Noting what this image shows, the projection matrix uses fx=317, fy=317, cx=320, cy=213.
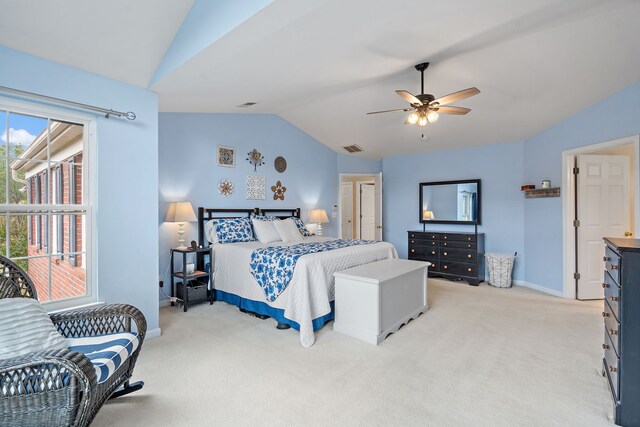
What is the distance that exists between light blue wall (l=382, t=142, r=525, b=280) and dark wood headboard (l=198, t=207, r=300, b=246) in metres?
2.33

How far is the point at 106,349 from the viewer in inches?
67.3

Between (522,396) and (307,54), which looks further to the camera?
(307,54)

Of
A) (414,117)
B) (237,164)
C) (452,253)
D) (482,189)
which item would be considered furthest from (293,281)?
(482,189)

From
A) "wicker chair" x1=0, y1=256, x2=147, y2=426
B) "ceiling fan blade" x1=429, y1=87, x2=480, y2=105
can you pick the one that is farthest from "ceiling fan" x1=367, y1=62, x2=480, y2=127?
"wicker chair" x1=0, y1=256, x2=147, y2=426

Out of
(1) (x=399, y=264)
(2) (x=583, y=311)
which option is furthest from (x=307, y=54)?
(2) (x=583, y=311)

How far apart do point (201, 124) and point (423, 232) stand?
4082 mm

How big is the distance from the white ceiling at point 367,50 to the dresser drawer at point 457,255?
2.17 metres

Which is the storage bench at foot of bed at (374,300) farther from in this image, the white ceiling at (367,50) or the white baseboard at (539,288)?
the white baseboard at (539,288)

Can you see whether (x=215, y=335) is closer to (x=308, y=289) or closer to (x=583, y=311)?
(x=308, y=289)

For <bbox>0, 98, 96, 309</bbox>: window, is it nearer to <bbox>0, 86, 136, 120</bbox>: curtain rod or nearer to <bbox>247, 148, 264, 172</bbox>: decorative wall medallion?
<bbox>0, 86, 136, 120</bbox>: curtain rod

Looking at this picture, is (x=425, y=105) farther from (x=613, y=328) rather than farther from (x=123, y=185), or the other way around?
(x=123, y=185)

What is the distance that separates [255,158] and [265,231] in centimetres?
136

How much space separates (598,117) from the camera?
3896mm

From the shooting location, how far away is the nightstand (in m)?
3.82
